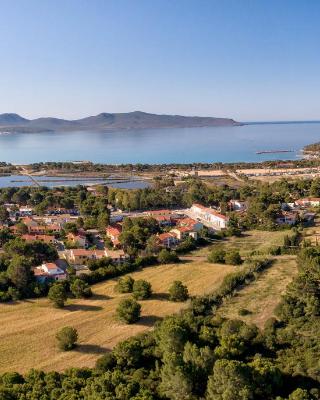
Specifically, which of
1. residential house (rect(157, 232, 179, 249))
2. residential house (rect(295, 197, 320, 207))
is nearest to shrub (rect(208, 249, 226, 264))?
residential house (rect(157, 232, 179, 249))

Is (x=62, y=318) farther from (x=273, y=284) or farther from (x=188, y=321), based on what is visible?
(x=273, y=284)

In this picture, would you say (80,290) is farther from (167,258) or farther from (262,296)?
(262,296)

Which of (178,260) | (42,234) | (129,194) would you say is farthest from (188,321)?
(129,194)

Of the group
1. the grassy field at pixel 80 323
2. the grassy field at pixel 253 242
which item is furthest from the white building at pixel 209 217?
the grassy field at pixel 80 323

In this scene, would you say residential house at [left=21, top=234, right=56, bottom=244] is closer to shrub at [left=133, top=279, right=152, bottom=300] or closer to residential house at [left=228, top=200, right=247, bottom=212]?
shrub at [left=133, top=279, right=152, bottom=300]

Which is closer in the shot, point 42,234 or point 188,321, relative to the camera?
point 188,321

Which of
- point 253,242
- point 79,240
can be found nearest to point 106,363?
point 79,240

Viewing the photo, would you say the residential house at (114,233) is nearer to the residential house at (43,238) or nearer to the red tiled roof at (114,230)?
the red tiled roof at (114,230)
